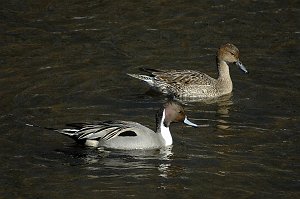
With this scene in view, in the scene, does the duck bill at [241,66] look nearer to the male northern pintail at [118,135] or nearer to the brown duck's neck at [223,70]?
the brown duck's neck at [223,70]

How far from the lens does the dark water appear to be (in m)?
11.2

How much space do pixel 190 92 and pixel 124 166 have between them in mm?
3752

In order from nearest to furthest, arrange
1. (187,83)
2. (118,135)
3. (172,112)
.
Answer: (118,135) < (172,112) < (187,83)

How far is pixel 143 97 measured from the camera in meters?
14.9

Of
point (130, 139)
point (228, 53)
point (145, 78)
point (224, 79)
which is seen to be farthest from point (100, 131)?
point (228, 53)

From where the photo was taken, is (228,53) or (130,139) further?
(228,53)

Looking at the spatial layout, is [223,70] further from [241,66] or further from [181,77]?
[181,77]

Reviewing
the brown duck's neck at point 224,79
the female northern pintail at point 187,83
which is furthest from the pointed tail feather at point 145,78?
the brown duck's neck at point 224,79

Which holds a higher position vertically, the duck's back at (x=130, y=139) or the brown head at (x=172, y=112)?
the brown head at (x=172, y=112)

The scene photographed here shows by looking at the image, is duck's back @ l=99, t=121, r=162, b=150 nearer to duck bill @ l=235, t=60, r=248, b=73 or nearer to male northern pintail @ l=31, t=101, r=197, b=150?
male northern pintail @ l=31, t=101, r=197, b=150

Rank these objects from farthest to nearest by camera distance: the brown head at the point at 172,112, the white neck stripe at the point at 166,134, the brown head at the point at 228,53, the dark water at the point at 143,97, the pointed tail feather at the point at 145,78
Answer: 1. the brown head at the point at 228,53
2. the pointed tail feather at the point at 145,78
3. the brown head at the point at 172,112
4. the white neck stripe at the point at 166,134
5. the dark water at the point at 143,97

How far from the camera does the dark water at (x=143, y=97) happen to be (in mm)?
11242

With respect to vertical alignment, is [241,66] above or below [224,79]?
above

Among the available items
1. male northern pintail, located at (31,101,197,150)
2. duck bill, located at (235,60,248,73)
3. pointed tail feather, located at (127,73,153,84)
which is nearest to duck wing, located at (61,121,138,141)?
male northern pintail, located at (31,101,197,150)
